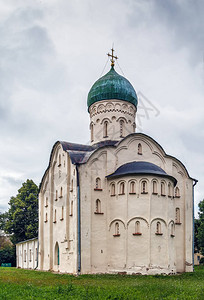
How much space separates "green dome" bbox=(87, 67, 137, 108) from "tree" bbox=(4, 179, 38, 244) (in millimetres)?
15948

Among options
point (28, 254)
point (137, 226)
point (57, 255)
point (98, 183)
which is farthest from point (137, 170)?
point (28, 254)

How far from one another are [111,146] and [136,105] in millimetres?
5348

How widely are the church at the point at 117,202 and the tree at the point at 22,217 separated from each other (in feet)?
39.0

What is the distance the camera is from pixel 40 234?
2616 centimetres

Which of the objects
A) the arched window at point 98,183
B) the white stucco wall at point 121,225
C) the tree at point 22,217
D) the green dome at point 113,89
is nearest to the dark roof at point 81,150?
the white stucco wall at point 121,225

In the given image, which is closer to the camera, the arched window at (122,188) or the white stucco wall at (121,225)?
the white stucco wall at (121,225)

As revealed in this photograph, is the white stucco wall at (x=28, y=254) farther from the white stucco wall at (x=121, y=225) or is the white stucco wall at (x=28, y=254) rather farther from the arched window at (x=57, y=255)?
the white stucco wall at (x=121, y=225)

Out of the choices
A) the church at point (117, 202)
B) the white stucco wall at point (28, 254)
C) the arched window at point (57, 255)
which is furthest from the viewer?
the white stucco wall at point (28, 254)

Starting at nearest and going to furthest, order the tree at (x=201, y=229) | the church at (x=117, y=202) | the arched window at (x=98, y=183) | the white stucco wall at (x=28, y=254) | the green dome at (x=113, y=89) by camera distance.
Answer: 1. the church at (x=117, y=202)
2. the arched window at (x=98, y=183)
3. the green dome at (x=113, y=89)
4. the white stucco wall at (x=28, y=254)
5. the tree at (x=201, y=229)

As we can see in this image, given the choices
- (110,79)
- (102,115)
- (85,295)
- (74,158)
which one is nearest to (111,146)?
(74,158)

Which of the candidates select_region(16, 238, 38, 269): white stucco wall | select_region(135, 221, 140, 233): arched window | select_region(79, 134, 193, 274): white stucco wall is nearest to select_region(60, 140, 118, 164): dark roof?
select_region(79, 134, 193, 274): white stucco wall

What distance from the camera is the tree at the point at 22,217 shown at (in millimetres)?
36812

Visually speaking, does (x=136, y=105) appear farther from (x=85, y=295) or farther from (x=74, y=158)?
(x=85, y=295)

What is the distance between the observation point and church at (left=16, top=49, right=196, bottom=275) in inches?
783
